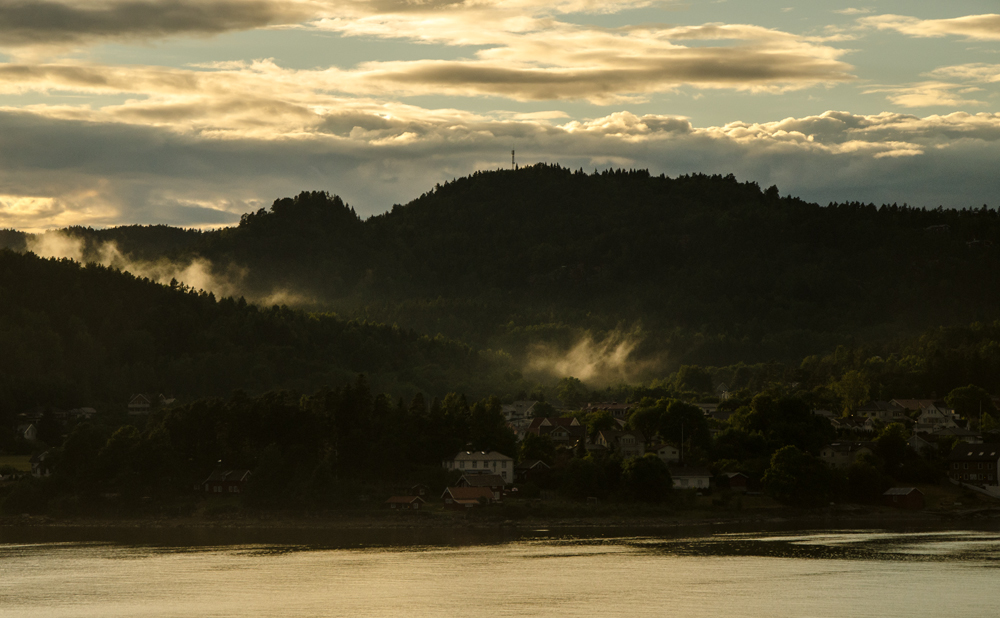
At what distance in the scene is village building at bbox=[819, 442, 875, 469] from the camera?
302 feet

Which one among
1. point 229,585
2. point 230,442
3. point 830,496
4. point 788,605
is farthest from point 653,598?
point 230,442

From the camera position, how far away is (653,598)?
4944 centimetres

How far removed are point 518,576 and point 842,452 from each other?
45425 mm

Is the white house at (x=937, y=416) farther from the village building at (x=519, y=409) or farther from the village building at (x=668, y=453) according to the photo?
the village building at (x=519, y=409)

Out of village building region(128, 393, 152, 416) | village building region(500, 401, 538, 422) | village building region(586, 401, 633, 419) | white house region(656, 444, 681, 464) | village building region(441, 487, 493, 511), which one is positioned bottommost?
village building region(500, 401, 538, 422)

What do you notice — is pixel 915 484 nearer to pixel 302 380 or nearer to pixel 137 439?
pixel 137 439

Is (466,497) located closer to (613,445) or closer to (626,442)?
(613,445)

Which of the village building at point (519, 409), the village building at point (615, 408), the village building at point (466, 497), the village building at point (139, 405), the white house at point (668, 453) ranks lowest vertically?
the village building at point (519, 409)

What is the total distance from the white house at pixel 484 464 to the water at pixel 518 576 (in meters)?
14.4

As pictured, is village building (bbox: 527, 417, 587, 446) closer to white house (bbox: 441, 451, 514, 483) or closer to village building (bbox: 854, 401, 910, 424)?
white house (bbox: 441, 451, 514, 483)

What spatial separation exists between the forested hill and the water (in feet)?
233

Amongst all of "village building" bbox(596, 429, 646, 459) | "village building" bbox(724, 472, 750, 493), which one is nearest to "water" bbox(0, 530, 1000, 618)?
"village building" bbox(724, 472, 750, 493)

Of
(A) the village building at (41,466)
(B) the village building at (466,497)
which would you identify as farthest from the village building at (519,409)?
(A) the village building at (41,466)

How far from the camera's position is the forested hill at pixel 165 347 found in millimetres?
140625
